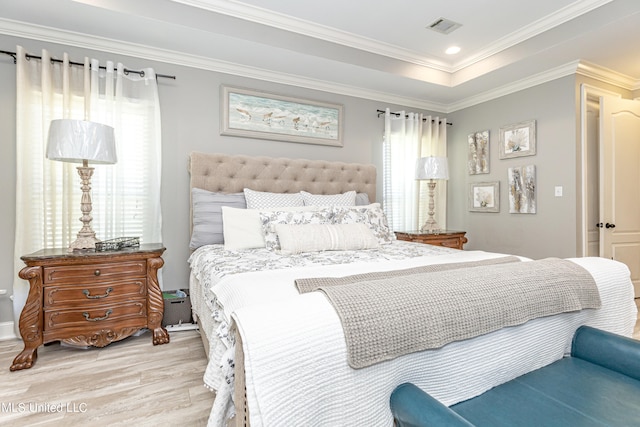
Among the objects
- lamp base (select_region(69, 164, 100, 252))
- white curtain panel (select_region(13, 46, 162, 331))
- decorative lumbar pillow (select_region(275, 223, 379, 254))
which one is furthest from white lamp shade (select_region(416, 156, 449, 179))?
lamp base (select_region(69, 164, 100, 252))

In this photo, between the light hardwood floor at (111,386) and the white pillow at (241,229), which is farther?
the white pillow at (241,229)

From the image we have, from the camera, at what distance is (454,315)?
106 cm

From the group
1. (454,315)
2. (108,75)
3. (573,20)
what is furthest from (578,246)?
(108,75)

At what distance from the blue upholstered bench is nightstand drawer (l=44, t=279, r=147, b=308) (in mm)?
2101

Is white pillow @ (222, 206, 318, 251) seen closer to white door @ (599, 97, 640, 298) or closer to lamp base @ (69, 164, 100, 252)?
lamp base @ (69, 164, 100, 252)

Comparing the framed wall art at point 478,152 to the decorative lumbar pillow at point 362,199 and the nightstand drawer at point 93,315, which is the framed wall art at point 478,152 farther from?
the nightstand drawer at point 93,315

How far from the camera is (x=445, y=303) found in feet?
3.48

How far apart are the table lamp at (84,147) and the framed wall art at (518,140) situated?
3.91 metres

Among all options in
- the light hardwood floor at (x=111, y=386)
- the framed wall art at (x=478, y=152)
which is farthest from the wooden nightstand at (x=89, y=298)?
the framed wall art at (x=478, y=152)

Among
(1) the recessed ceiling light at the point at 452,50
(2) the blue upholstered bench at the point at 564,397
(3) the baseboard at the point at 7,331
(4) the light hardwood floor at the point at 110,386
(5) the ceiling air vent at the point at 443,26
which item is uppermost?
(1) the recessed ceiling light at the point at 452,50

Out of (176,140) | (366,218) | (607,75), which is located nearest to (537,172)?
(607,75)

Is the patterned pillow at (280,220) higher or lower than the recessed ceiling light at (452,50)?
lower

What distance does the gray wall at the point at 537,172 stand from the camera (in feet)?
10.3

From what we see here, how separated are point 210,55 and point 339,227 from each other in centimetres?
202
